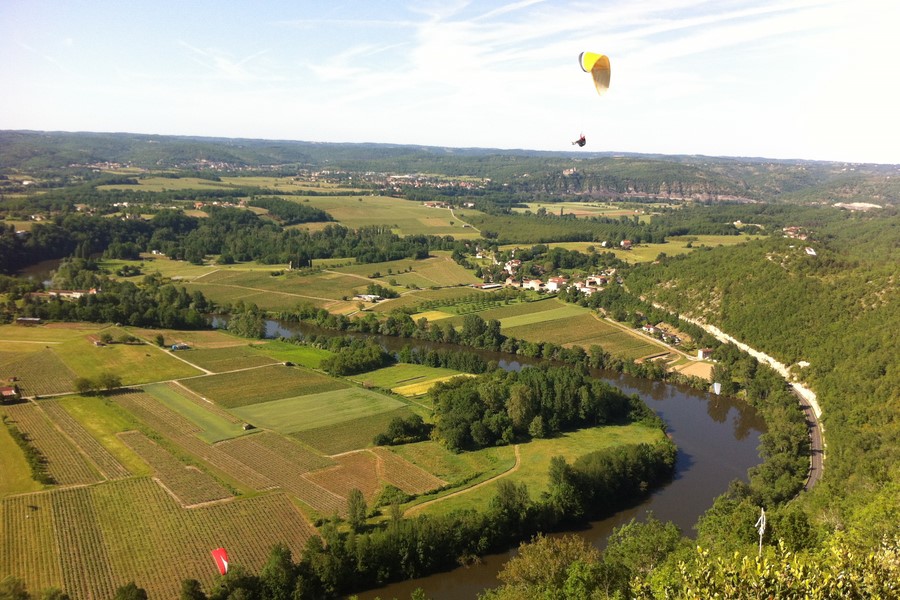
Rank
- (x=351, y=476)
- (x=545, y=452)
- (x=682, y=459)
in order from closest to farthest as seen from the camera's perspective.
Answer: (x=351, y=476)
(x=545, y=452)
(x=682, y=459)

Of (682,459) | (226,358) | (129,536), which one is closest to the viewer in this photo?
(129,536)

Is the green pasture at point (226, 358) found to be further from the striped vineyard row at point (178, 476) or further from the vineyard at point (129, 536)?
the vineyard at point (129, 536)

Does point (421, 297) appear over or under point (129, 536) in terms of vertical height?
over

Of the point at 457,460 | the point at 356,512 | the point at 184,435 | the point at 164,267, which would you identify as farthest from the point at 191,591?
the point at 164,267

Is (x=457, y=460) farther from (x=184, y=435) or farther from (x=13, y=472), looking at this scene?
(x=13, y=472)

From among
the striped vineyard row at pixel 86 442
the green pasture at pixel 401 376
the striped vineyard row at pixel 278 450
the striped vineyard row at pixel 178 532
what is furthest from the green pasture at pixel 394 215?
the striped vineyard row at pixel 178 532

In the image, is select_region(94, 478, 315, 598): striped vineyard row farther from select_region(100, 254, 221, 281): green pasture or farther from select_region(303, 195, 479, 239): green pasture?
select_region(303, 195, 479, 239): green pasture
